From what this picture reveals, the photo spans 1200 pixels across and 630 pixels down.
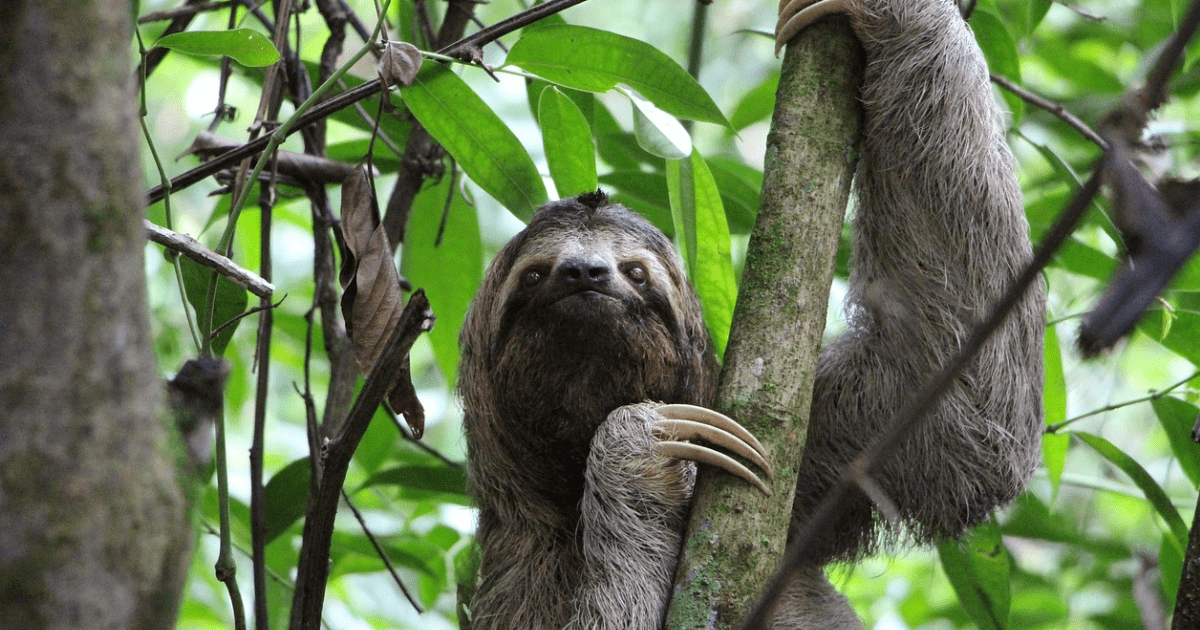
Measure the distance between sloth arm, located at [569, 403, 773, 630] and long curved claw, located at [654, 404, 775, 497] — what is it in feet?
0.07

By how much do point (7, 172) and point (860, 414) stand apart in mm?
4112

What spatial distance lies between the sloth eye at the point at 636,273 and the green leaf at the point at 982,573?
6.94 feet

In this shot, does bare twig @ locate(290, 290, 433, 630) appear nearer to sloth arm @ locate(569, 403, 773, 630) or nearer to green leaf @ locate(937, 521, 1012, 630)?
sloth arm @ locate(569, 403, 773, 630)

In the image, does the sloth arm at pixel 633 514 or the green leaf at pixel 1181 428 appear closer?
the sloth arm at pixel 633 514

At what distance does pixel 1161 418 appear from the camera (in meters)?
5.20

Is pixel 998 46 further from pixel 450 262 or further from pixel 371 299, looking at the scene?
pixel 371 299

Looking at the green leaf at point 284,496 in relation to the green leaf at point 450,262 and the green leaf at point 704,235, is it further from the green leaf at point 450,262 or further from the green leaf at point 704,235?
the green leaf at point 704,235

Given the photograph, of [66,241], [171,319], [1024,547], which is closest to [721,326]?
[66,241]

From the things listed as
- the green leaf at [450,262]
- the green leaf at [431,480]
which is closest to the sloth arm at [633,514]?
the green leaf at [431,480]

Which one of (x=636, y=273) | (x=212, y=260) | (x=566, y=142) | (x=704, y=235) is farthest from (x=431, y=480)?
(x=212, y=260)

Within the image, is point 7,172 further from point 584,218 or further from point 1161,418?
point 1161,418

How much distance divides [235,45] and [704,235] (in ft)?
6.74

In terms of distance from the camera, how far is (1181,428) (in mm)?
5125

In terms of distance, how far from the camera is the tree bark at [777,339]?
3223mm
